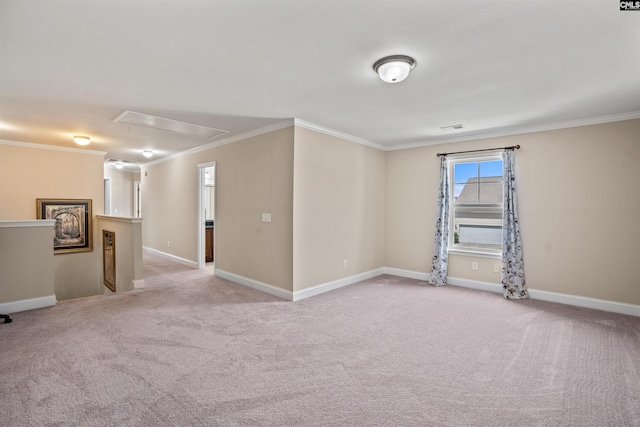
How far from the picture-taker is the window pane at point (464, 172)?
17.5 ft

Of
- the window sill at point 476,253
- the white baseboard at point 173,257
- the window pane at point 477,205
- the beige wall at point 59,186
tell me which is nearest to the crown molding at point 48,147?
the beige wall at point 59,186

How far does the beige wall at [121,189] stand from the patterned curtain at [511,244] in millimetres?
10462

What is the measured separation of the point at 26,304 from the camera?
12.8ft

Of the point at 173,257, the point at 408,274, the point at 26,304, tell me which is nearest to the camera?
the point at 26,304

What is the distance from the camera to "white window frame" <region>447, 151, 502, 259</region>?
5051mm

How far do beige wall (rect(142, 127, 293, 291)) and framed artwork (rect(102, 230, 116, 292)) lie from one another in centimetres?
129

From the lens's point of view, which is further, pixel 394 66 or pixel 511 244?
pixel 511 244

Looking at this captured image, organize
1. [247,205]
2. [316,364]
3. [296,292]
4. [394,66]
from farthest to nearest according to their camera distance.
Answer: [247,205] → [296,292] → [316,364] → [394,66]

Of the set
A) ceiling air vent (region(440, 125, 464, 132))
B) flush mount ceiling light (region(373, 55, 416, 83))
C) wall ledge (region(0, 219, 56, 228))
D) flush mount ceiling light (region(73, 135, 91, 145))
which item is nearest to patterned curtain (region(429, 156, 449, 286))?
ceiling air vent (region(440, 125, 464, 132))

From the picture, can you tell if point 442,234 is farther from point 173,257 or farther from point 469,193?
point 173,257

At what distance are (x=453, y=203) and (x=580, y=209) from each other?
68.6 inches

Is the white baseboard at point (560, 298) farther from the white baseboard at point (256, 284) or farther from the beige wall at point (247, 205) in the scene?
the beige wall at point (247, 205)

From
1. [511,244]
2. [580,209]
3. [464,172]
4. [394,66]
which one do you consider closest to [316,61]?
[394,66]

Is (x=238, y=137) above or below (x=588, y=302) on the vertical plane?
above
